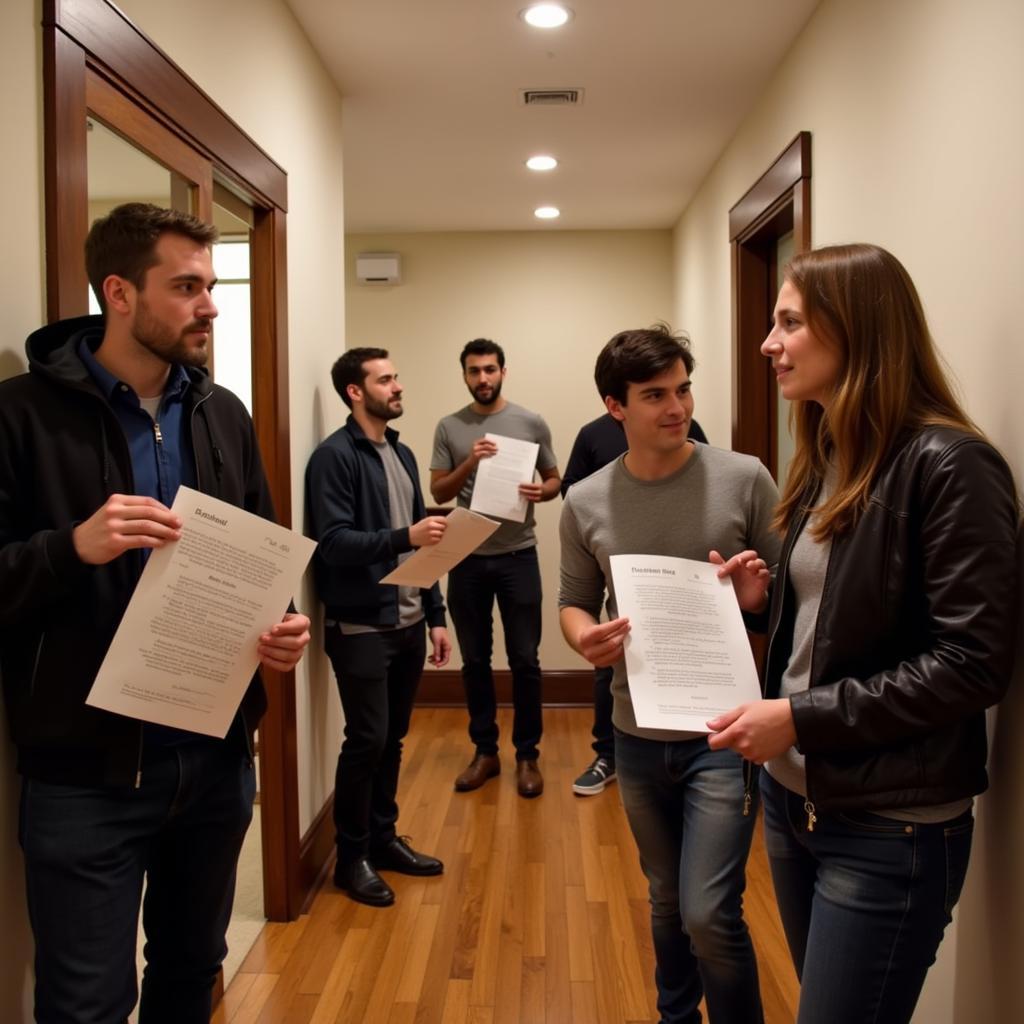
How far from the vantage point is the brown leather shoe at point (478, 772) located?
4.07 m

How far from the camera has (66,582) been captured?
1286 millimetres

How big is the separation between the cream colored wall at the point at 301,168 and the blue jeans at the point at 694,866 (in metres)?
1.38

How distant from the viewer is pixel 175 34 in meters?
2.05

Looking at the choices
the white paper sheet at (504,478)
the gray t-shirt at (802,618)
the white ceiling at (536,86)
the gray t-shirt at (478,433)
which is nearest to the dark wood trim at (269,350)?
the white ceiling at (536,86)

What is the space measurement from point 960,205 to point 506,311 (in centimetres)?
428

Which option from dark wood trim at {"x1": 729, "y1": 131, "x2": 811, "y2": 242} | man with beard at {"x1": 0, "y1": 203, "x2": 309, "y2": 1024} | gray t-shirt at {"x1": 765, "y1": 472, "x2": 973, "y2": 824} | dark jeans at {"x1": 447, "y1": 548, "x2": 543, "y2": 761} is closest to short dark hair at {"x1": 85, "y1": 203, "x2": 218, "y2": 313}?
man with beard at {"x1": 0, "y1": 203, "x2": 309, "y2": 1024}

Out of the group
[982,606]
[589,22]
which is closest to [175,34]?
[589,22]

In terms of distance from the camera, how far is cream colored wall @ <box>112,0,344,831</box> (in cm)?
230

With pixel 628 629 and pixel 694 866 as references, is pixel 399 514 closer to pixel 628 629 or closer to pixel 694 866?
pixel 628 629

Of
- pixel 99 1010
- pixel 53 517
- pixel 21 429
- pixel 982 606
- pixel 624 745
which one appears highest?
pixel 21 429

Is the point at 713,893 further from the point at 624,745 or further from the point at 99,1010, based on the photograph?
the point at 99,1010

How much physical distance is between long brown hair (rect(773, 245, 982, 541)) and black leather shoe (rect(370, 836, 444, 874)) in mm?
2252

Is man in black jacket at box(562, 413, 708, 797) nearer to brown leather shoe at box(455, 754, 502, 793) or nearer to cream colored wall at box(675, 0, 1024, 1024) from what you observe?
brown leather shoe at box(455, 754, 502, 793)

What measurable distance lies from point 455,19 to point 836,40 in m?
1.09
